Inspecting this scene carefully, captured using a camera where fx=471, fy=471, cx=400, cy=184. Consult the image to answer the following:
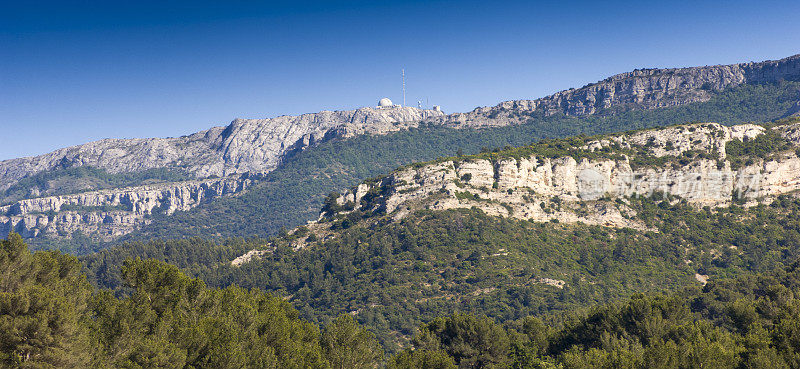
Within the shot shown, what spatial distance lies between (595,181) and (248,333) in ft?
392

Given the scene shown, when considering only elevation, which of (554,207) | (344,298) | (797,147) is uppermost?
(797,147)

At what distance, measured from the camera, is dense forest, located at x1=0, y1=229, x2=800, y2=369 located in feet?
86.0

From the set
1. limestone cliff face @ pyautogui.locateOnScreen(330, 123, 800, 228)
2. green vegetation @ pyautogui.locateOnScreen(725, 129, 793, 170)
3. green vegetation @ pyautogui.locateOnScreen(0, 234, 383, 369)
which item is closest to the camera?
green vegetation @ pyautogui.locateOnScreen(0, 234, 383, 369)

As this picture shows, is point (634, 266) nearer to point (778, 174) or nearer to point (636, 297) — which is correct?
point (778, 174)

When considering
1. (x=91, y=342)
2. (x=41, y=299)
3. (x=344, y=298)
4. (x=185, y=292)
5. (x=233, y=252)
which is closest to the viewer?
(x=41, y=299)

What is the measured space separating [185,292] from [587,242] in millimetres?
104916

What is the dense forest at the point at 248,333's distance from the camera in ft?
86.0

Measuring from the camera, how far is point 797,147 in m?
130

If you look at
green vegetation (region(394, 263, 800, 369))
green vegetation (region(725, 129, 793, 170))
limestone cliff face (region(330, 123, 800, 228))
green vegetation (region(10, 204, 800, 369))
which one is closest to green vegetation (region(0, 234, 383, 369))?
green vegetation (region(10, 204, 800, 369))

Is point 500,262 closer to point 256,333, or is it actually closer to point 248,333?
point 256,333

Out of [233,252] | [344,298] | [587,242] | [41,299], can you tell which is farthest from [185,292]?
[233,252]

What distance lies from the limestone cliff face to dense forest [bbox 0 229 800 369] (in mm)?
73516

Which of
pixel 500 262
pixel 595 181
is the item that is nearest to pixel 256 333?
pixel 500 262

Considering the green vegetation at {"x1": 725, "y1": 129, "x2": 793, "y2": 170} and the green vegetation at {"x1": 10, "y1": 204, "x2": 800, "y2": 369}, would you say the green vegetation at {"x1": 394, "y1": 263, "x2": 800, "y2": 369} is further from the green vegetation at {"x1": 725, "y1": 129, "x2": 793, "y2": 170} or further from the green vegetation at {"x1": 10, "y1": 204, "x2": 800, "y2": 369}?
the green vegetation at {"x1": 725, "y1": 129, "x2": 793, "y2": 170}
